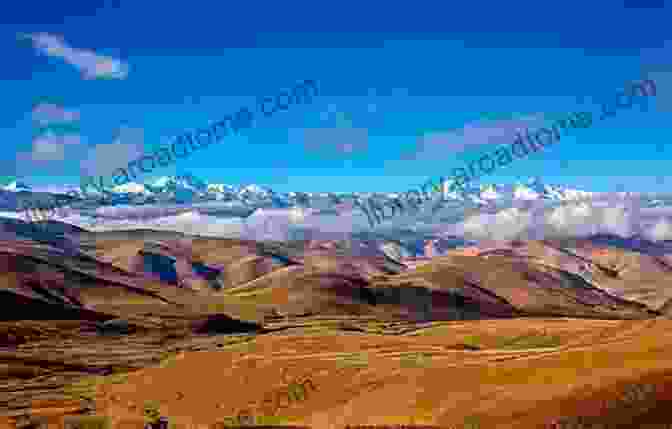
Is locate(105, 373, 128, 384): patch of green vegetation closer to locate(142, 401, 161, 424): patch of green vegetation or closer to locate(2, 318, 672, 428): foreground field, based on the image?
locate(2, 318, 672, 428): foreground field

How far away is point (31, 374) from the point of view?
547 feet

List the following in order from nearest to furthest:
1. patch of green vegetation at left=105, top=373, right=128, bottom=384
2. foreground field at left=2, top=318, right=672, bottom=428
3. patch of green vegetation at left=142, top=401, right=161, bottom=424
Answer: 1. foreground field at left=2, top=318, right=672, bottom=428
2. patch of green vegetation at left=142, top=401, right=161, bottom=424
3. patch of green vegetation at left=105, top=373, right=128, bottom=384

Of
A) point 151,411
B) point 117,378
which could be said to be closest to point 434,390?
point 151,411

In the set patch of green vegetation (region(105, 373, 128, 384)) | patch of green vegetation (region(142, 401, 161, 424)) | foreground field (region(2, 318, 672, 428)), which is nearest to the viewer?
foreground field (region(2, 318, 672, 428))

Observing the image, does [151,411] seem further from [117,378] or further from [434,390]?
[117,378]

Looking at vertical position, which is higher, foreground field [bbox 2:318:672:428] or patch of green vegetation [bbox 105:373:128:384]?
foreground field [bbox 2:318:672:428]

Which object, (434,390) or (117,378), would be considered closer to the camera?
(434,390)

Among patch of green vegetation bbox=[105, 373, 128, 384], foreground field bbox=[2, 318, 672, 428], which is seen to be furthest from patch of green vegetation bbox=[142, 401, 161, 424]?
patch of green vegetation bbox=[105, 373, 128, 384]

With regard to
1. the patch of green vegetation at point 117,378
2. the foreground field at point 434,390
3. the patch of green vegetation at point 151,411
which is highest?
the foreground field at point 434,390

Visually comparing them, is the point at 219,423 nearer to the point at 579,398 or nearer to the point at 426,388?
the point at 426,388

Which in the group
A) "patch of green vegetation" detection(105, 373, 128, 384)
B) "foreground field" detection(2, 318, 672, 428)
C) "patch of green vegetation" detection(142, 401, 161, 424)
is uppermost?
"foreground field" detection(2, 318, 672, 428)

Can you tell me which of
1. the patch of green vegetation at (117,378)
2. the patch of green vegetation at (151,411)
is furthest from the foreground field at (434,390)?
the patch of green vegetation at (117,378)

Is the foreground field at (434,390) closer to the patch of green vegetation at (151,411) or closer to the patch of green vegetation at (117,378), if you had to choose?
the patch of green vegetation at (151,411)

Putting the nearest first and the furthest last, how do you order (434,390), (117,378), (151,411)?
(434,390), (151,411), (117,378)
